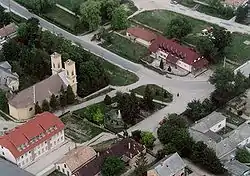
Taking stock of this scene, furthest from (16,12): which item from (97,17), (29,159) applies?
(29,159)

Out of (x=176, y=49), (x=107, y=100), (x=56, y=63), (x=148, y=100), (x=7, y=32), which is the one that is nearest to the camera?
(x=148, y=100)

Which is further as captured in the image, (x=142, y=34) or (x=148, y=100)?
(x=142, y=34)

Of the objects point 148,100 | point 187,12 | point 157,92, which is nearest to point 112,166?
point 148,100

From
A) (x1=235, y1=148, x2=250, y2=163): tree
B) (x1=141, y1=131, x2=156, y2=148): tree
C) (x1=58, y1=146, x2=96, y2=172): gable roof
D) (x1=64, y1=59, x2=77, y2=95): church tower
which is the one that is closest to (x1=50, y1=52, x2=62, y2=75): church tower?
(x1=64, y1=59, x2=77, y2=95): church tower

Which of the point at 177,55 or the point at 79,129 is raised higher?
the point at 177,55

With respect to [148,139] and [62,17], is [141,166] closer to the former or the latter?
[148,139]

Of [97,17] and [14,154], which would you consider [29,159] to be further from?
[97,17]
